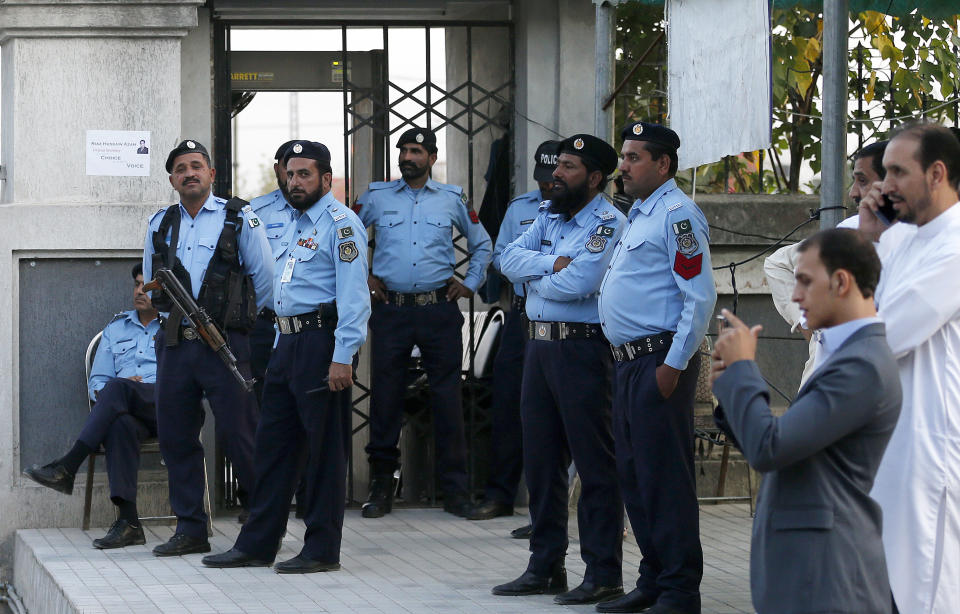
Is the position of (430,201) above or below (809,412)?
above

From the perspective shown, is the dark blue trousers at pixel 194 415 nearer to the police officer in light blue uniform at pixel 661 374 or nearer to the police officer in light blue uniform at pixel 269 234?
the police officer in light blue uniform at pixel 269 234

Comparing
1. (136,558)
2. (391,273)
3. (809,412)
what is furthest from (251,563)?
(809,412)

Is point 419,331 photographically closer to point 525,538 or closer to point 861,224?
point 525,538

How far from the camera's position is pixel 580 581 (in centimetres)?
634

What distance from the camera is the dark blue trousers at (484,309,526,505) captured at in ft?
26.2

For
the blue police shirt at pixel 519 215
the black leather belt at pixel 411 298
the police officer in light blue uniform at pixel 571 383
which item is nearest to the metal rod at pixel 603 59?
the blue police shirt at pixel 519 215

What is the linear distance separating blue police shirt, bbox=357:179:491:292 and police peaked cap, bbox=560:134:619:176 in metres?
2.21

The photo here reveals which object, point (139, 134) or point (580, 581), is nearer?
point (580, 581)

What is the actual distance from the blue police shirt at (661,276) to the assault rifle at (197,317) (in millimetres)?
2173

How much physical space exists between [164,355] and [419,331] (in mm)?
1590

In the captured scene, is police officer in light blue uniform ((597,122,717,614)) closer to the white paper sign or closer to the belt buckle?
the belt buckle

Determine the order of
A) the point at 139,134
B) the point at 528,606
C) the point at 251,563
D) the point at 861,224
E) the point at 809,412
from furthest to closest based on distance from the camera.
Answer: the point at 139,134 → the point at 251,563 → the point at 528,606 → the point at 861,224 → the point at 809,412

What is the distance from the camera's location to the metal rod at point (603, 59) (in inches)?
289

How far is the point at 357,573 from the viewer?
261 inches
